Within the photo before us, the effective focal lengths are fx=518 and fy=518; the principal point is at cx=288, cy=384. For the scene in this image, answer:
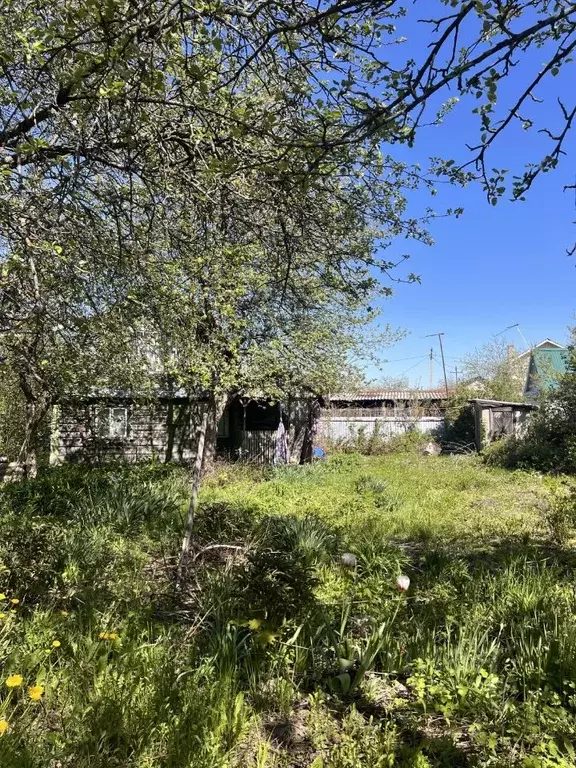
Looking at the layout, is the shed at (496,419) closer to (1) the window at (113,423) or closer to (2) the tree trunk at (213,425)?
(2) the tree trunk at (213,425)

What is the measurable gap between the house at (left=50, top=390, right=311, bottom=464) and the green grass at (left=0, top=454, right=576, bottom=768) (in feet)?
23.6

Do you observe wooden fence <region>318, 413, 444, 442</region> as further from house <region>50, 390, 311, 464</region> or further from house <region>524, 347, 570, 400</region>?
house <region>524, 347, 570, 400</region>

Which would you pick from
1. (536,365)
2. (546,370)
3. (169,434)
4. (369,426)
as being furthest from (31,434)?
(536,365)

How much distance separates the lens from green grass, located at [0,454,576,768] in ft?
7.34

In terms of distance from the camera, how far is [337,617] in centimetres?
344

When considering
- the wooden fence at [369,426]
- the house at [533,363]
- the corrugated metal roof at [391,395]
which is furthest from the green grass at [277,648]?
the house at [533,363]

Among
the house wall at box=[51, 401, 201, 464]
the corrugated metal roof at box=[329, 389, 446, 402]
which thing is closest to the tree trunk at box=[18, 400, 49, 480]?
the house wall at box=[51, 401, 201, 464]

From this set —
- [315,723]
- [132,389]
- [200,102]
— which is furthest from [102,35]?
[132,389]

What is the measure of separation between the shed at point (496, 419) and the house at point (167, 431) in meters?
5.86

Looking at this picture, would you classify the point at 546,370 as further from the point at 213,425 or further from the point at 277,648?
the point at 277,648

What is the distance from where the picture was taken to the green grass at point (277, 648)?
Result: 2238 millimetres

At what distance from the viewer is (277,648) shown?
298cm

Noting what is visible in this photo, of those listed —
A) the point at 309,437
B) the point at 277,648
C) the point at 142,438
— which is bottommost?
the point at 277,648

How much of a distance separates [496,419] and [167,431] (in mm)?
10954
